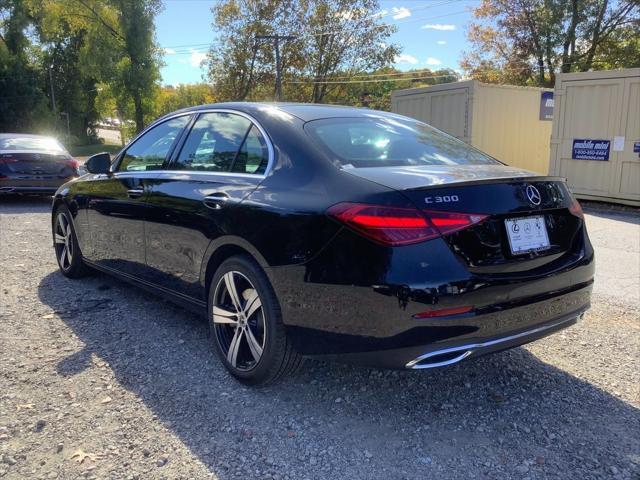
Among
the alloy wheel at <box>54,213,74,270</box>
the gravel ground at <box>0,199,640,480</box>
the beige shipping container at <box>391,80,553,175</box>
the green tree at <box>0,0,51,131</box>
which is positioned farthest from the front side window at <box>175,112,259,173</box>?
the green tree at <box>0,0,51,131</box>

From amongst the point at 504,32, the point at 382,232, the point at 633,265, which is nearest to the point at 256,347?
the point at 382,232

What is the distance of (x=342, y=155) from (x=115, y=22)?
121 ft

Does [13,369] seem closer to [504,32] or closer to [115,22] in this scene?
[504,32]

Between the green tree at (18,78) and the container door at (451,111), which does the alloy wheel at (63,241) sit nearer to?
the container door at (451,111)

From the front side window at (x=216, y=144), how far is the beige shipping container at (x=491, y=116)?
984cm

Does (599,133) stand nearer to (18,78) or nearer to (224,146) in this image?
(224,146)

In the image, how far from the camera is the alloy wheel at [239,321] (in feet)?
10.5

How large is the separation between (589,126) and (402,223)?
10219 millimetres

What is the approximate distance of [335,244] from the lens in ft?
8.90

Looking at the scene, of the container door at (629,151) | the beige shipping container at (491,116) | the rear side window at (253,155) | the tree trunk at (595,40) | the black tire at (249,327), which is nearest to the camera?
the black tire at (249,327)

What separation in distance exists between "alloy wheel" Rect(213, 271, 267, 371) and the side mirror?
206 centimetres

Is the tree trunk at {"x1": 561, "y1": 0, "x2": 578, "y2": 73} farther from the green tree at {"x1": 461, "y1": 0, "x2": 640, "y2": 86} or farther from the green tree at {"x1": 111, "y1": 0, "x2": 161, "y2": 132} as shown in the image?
the green tree at {"x1": 111, "y1": 0, "x2": 161, "y2": 132}

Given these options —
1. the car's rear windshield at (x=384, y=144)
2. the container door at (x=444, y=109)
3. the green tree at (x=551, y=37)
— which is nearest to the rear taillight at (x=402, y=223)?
the car's rear windshield at (x=384, y=144)

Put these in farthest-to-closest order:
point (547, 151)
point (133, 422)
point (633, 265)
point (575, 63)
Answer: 1. point (575, 63)
2. point (547, 151)
3. point (633, 265)
4. point (133, 422)
